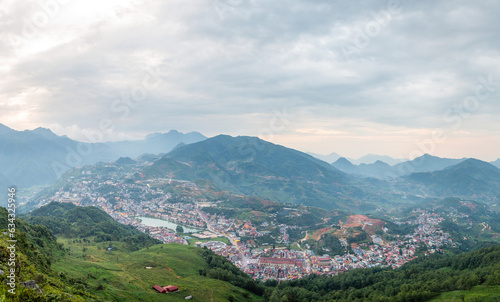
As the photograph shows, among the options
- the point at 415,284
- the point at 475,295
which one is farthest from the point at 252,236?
the point at 475,295

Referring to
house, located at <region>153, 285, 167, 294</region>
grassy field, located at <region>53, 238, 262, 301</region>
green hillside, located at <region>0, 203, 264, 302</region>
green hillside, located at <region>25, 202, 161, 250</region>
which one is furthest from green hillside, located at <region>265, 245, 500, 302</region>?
green hillside, located at <region>25, 202, 161, 250</region>

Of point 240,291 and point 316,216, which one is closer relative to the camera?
point 240,291

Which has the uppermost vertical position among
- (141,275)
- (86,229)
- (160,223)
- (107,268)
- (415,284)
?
(107,268)

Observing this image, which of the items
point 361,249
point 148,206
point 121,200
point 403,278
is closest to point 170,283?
point 403,278

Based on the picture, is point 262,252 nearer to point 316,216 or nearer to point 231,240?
point 231,240

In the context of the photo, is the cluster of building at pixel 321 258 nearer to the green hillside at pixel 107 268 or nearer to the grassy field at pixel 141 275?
the green hillside at pixel 107 268

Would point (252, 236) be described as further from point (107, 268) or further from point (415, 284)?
point (415, 284)

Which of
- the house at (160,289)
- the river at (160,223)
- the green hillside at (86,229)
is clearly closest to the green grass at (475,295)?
the house at (160,289)
